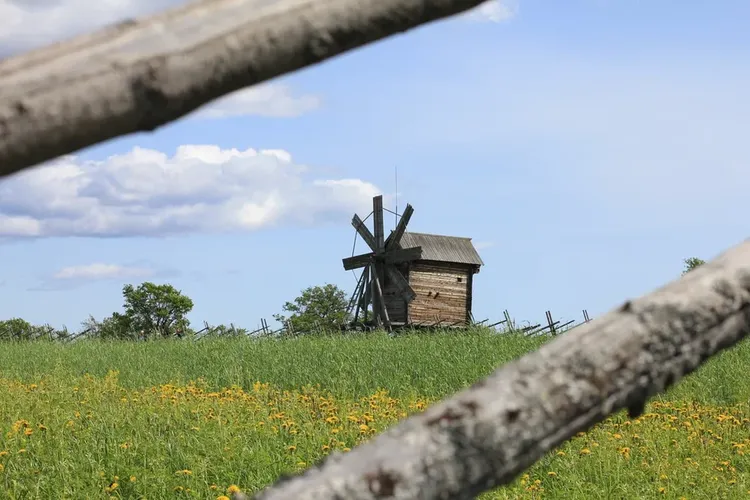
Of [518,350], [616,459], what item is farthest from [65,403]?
[518,350]

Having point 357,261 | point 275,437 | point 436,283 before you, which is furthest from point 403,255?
point 275,437

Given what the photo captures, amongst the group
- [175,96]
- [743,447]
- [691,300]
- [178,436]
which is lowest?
[743,447]

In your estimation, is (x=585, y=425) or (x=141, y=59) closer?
(x=141, y=59)

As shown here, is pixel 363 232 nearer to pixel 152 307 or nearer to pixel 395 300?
pixel 395 300

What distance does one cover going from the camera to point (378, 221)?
32.4 metres

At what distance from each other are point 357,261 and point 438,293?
3.48m

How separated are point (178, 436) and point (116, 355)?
1177 cm

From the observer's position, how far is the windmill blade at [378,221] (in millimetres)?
32000

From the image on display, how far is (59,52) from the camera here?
1.36 m

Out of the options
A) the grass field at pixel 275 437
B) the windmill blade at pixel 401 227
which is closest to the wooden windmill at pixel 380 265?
the windmill blade at pixel 401 227

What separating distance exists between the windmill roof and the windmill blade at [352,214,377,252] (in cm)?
127

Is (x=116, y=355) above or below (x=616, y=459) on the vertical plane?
above

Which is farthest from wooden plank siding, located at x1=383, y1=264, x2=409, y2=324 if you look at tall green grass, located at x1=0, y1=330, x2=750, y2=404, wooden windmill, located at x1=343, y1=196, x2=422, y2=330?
tall green grass, located at x1=0, y1=330, x2=750, y2=404

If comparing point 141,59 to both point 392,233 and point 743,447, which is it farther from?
point 392,233
